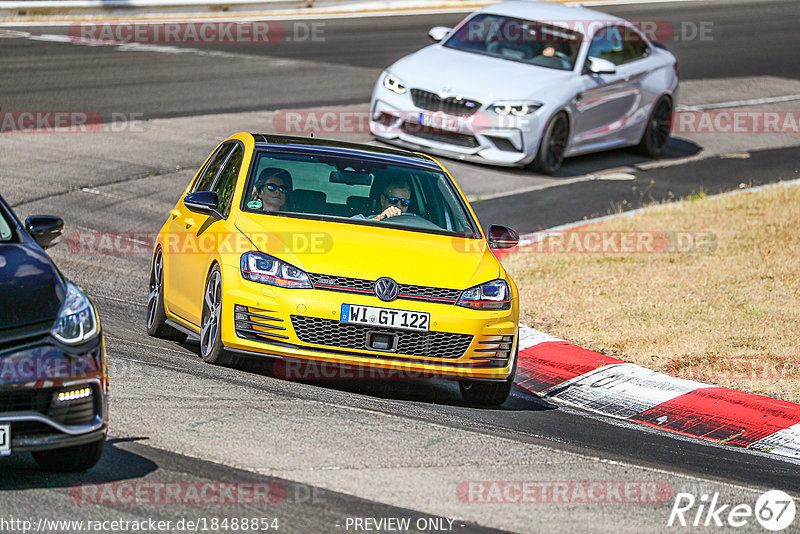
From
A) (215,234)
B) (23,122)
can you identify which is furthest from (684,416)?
(23,122)

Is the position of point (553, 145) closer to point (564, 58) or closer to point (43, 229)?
point (564, 58)

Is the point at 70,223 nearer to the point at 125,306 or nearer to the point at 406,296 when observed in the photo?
the point at 125,306

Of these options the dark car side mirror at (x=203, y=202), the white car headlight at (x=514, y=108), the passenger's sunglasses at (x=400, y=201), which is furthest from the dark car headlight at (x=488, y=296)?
the white car headlight at (x=514, y=108)

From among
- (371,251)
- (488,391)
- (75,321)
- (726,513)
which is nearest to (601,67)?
(488,391)

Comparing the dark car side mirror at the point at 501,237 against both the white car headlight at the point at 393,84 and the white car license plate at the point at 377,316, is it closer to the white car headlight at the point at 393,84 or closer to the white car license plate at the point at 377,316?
the white car license plate at the point at 377,316

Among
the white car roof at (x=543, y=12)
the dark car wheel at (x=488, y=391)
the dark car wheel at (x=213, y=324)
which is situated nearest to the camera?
the dark car wheel at (x=213, y=324)

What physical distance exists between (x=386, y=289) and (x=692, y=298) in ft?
16.0

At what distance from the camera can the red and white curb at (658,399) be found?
895 cm

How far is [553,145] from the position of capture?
17.3 metres

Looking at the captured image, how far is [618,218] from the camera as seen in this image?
1534 centimetres

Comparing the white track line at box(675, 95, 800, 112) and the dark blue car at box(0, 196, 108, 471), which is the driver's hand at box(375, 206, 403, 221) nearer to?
the dark blue car at box(0, 196, 108, 471)

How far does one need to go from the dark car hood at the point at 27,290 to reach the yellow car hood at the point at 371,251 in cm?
234

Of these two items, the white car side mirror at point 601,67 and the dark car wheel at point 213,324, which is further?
the white car side mirror at point 601,67

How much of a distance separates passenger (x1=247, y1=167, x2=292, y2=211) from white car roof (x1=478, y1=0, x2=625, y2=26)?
9828mm
